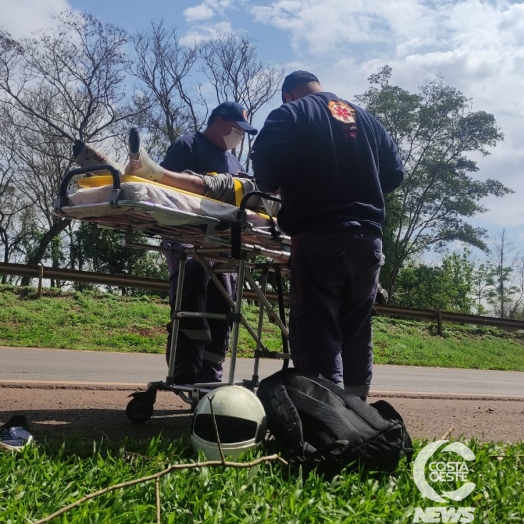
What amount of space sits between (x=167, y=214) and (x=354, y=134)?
1206 millimetres

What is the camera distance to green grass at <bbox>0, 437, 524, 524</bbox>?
2121mm

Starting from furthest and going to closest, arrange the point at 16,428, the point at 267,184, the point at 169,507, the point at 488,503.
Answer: the point at 267,184 → the point at 16,428 → the point at 488,503 → the point at 169,507

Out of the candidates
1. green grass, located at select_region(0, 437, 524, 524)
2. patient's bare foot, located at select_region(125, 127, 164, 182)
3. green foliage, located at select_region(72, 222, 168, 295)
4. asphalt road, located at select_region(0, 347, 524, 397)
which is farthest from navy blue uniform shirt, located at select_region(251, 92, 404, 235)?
green foliage, located at select_region(72, 222, 168, 295)

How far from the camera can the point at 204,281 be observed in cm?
451

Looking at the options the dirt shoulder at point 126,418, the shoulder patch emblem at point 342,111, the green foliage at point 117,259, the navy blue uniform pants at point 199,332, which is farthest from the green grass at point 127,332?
the green foliage at point 117,259

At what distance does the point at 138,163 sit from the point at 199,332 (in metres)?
1.34

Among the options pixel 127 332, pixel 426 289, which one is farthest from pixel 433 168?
pixel 127 332

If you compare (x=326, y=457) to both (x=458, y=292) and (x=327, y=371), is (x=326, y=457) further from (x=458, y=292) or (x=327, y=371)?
(x=458, y=292)

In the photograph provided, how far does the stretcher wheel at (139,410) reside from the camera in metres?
4.08

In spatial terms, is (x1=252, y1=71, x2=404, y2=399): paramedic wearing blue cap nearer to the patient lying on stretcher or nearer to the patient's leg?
the patient lying on stretcher

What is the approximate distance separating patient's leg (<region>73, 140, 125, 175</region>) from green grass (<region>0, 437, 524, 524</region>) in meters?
1.54

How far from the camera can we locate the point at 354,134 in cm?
372

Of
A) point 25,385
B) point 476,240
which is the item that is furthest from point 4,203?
point 25,385

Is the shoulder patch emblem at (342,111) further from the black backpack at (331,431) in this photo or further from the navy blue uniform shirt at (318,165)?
the black backpack at (331,431)
